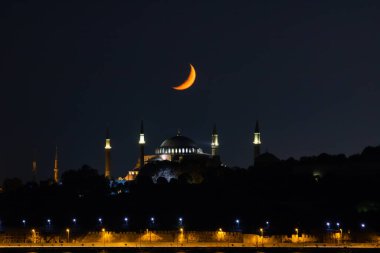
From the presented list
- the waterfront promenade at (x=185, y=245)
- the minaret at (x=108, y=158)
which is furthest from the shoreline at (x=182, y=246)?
the minaret at (x=108, y=158)

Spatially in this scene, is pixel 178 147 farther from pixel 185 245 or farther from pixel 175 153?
pixel 185 245

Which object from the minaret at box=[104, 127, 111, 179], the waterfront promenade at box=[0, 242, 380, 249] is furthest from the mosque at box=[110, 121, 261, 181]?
the waterfront promenade at box=[0, 242, 380, 249]

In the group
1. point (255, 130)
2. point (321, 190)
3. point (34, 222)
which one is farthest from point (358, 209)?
point (255, 130)

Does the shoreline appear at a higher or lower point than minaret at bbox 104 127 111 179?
lower

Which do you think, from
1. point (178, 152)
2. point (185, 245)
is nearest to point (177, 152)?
point (178, 152)

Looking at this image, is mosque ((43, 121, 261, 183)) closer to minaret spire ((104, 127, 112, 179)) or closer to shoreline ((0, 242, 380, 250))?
minaret spire ((104, 127, 112, 179))

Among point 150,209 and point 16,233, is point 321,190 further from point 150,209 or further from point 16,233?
point 16,233

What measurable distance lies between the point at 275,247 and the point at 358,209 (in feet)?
96.6

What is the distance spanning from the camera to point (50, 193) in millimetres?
137000

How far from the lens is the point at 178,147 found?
19400 centimetres

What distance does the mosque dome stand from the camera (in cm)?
19350

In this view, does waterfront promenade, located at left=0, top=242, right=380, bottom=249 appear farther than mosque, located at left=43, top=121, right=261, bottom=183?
No

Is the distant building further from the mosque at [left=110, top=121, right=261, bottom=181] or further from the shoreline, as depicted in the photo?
the shoreline

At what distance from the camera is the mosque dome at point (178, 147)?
193500 mm
